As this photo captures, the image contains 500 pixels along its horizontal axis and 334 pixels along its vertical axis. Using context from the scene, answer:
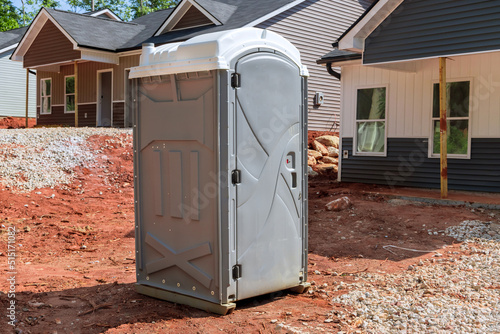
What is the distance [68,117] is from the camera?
82.5 feet

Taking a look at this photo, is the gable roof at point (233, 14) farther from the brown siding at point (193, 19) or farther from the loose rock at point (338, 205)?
the loose rock at point (338, 205)

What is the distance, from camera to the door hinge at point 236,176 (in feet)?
16.9

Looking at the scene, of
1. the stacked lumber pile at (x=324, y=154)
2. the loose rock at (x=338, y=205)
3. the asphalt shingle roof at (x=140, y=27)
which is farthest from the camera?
the asphalt shingle roof at (x=140, y=27)

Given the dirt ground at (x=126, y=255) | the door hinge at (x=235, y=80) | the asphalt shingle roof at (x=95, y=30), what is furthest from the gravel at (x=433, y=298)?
the asphalt shingle roof at (x=95, y=30)

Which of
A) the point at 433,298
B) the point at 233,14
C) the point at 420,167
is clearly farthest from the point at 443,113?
the point at 233,14

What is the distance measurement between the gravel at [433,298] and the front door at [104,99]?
61.9 feet

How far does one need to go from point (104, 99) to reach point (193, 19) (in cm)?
586

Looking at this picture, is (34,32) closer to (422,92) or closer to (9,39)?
(9,39)

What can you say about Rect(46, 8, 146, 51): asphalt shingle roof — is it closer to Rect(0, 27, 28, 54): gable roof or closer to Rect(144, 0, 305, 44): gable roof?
Rect(144, 0, 305, 44): gable roof

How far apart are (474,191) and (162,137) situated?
8.59 metres

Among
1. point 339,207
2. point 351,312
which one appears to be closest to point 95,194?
point 339,207

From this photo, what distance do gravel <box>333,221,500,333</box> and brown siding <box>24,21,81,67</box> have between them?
59.1ft

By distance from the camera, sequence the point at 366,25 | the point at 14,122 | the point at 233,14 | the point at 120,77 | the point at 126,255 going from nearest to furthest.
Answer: the point at 126,255
the point at 366,25
the point at 233,14
the point at 120,77
the point at 14,122

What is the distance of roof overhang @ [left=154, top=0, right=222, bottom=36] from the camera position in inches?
816
